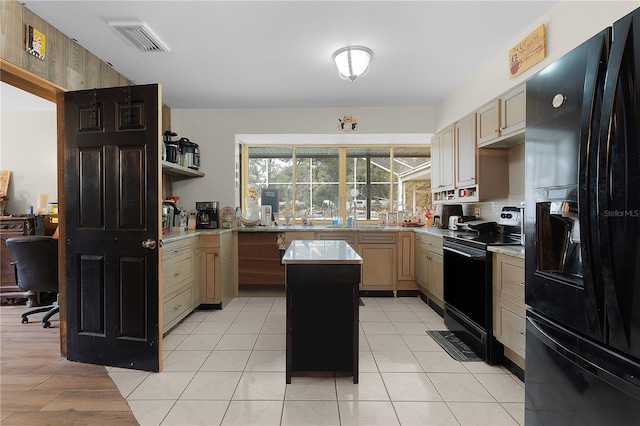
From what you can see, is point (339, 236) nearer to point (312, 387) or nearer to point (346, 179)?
point (346, 179)

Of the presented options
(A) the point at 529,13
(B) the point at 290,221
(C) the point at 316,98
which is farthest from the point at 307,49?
(B) the point at 290,221

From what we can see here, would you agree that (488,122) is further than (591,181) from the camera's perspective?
Yes

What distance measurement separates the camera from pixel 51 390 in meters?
2.05

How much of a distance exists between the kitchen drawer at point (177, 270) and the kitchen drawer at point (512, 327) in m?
2.83

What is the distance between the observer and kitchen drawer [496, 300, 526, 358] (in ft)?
6.72

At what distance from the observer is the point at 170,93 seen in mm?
3848

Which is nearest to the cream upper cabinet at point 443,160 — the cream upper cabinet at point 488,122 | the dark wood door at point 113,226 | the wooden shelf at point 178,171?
the cream upper cabinet at point 488,122

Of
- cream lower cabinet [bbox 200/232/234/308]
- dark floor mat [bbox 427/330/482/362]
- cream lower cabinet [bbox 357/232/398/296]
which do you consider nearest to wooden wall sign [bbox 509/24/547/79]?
cream lower cabinet [bbox 357/232/398/296]

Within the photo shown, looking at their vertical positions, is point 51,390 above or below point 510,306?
below

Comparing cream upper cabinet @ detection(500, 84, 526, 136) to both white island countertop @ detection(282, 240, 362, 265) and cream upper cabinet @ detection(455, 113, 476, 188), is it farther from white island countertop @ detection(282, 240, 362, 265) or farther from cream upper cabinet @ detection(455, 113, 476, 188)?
white island countertop @ detection(282, 240, 362, 265)

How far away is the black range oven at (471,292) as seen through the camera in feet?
7.86

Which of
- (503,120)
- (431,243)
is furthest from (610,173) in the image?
(431,243)

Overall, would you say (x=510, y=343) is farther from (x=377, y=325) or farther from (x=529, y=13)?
(x=529, y=13)

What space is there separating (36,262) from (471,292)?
4.23 metres
